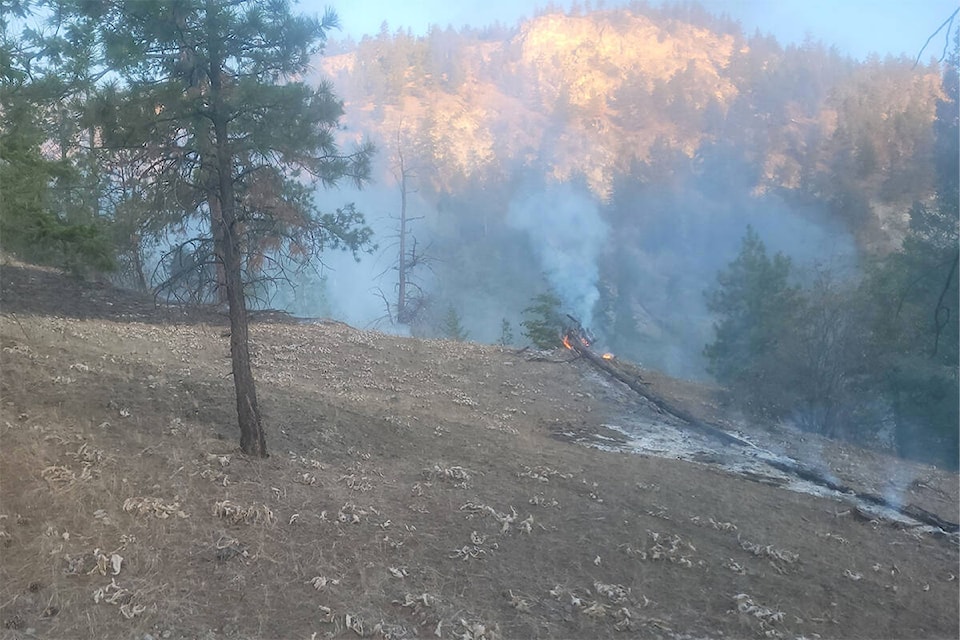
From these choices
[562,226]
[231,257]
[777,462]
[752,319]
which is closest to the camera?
[231,257]

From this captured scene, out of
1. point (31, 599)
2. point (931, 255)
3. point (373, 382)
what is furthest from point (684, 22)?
point (31, 599)

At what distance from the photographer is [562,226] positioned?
57.9m

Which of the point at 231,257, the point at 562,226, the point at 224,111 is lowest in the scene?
the point at 231,257

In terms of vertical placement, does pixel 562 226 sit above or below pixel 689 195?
below

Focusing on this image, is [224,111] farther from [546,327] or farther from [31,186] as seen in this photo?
[546,327]

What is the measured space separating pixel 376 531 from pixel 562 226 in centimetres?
5322

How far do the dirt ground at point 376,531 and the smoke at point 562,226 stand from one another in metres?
35.4

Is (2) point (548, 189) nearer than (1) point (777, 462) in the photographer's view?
No

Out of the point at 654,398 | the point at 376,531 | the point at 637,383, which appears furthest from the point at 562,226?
the point at 376,531

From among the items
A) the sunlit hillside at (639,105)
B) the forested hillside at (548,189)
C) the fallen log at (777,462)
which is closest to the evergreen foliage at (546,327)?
the forested hillside at (548,189)

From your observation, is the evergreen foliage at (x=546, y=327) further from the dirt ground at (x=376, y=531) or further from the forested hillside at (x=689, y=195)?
the dirt ground at (x=376, y=531)

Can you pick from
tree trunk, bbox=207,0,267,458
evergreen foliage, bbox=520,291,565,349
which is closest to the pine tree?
tree trunk, bbox=207,0,267,458

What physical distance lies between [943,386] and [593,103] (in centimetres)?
7600

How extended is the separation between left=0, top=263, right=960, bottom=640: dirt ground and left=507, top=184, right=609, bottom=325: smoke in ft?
116
